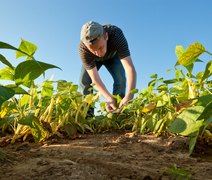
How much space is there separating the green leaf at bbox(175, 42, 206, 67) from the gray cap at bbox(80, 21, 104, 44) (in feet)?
6.38

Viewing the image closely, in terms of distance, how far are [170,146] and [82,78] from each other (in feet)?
8.97

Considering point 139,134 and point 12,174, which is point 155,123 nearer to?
point 139,134

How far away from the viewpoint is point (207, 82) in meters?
2.12

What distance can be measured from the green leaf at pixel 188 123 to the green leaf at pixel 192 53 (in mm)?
248

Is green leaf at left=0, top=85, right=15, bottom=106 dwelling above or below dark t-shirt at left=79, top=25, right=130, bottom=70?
below

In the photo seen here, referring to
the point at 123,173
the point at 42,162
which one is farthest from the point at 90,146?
the point at 123,173

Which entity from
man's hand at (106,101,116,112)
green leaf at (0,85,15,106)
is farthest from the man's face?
green leaf at (0,85,15,106)

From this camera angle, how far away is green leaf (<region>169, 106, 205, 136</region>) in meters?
1.33

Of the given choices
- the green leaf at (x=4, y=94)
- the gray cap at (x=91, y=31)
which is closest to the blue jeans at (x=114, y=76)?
the gray cap at (x=91, y=31)

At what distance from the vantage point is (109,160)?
1432mm

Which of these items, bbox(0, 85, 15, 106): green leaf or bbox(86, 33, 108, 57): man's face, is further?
bbox(86, 33, 108, 57): man's face

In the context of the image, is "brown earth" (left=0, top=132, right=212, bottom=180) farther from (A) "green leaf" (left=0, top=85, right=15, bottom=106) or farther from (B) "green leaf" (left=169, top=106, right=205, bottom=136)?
(A) "green leaf" (left=0, top=85, right=15, bottom=106)

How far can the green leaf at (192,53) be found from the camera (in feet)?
4.86

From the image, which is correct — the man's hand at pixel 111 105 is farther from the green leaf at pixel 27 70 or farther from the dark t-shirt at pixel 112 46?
the green leaf at pixel 27 70
